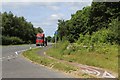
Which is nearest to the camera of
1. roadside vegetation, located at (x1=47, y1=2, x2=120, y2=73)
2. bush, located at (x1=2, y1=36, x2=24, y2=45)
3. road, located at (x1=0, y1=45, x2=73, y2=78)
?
road, located at (x1=0, y1=45, x2=73, y2=78)

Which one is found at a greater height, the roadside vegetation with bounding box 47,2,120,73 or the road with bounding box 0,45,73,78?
the roadside vegetation with bounding box 47,2,120,73

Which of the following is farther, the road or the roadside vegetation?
Answer: the roadside vegetation

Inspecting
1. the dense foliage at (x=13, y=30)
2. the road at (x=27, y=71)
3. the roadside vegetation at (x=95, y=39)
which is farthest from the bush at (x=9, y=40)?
the road at (x=27, y=71)

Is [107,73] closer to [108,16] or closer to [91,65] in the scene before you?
[91,65]

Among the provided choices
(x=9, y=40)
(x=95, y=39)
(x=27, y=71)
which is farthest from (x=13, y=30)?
(x=27, y=71)

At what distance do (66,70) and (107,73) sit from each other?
2.51 m

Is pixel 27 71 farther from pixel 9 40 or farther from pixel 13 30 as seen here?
pixel 13 30

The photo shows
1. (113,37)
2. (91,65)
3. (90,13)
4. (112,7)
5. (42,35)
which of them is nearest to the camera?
(91,65)

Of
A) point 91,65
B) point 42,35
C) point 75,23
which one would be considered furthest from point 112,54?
point 75,23

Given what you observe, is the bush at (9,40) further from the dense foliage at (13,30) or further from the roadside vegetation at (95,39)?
the roadside vegetation at (95,39)

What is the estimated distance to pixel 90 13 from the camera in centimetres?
6247

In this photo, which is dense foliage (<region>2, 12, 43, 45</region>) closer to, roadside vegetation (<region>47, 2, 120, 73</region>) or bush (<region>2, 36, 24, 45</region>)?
bush (<region>2, 36, 24, 45</region>)

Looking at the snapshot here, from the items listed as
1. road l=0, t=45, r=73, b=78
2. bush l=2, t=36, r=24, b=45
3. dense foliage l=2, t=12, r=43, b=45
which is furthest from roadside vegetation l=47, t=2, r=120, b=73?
dense foliage l=2, t=12, r=43, b=45

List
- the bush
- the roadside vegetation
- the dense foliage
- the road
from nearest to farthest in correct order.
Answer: the road, the roadside vegetation, the bush, the dense foliage
